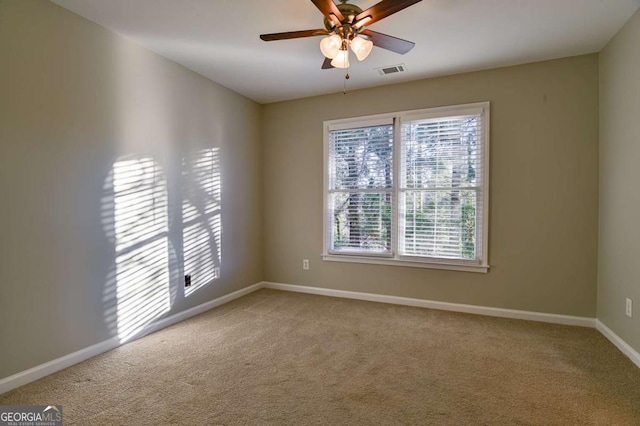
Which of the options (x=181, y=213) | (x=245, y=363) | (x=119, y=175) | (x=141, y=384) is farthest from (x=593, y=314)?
(x=119, y=175)

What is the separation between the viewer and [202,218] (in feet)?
11.7

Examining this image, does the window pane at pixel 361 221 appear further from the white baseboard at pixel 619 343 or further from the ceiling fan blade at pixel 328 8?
the ceiling fan blade at pixel 328 8

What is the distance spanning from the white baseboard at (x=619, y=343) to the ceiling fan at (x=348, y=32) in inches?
110

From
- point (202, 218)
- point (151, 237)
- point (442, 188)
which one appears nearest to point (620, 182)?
point (442, 188)

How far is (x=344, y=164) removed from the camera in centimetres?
407

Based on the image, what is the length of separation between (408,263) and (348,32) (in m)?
2.53

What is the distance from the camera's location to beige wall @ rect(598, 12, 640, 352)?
2391mm

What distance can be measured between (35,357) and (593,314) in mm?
4577

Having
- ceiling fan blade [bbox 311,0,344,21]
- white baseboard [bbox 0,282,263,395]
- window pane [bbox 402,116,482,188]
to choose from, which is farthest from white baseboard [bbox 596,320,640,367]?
white baseboard [bbox 0,282,263,395]

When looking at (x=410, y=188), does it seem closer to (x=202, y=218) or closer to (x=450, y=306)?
(x=450, y=306)

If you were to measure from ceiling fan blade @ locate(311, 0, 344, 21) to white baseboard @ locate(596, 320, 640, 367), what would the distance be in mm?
3141

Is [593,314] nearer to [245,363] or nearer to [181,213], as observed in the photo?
[245,363]

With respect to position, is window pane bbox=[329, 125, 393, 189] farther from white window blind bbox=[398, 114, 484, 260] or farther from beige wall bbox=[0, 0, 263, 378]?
beige wall bbox=[0, 0, 263, 378]

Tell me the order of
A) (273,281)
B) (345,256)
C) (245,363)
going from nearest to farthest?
(245,363), (345,256), (273,281)
